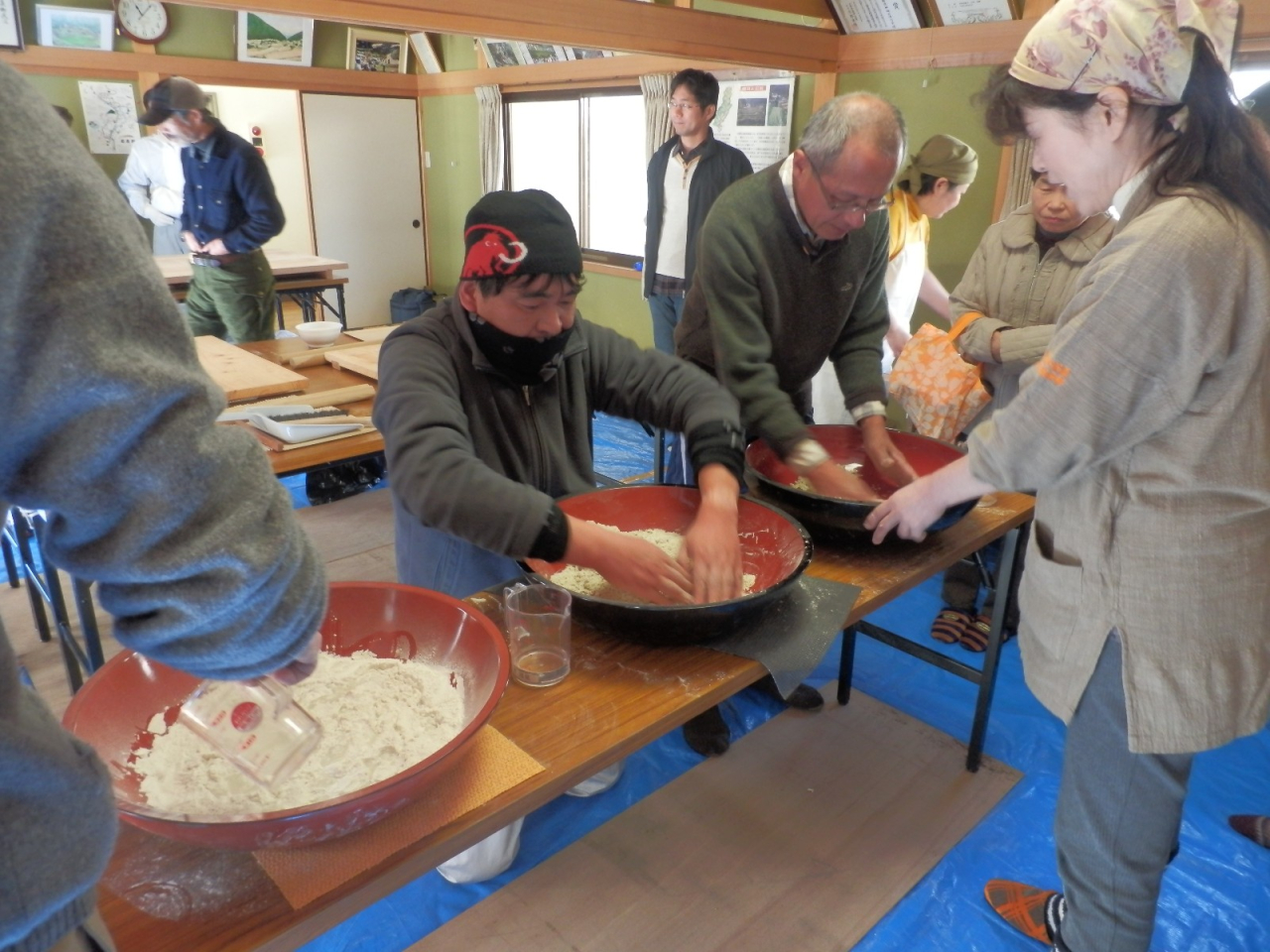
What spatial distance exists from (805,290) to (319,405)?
138 cm

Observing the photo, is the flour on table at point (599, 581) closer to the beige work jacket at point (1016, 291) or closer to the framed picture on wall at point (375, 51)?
the beige work jacket at point (1016, 291)

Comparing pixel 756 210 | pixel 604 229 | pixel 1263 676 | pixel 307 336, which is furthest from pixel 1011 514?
pixel 604 229

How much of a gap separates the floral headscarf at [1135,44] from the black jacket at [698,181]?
3.02 metres

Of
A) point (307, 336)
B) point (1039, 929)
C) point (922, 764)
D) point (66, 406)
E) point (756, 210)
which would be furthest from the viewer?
point (307, 336)

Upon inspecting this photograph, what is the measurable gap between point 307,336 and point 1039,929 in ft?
8.93

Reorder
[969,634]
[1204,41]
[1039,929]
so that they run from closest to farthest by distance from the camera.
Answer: [1204,41], [1039,929], [969,634]

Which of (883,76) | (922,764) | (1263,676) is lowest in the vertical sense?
(922,764)

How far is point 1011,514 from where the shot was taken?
1673 millimetres

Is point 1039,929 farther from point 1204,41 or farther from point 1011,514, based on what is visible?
point 1204,41

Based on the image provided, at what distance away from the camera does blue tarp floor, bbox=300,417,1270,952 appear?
166cm

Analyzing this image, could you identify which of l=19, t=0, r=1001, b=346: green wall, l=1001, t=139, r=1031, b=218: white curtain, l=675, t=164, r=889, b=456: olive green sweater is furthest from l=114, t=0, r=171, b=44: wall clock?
l=675, t=164, r=889, b=456: olive green sweater

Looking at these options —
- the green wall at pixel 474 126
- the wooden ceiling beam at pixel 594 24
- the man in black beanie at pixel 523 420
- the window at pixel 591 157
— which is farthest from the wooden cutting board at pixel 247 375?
the window at pixel 591 157

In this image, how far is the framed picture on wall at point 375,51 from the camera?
21.9 ft

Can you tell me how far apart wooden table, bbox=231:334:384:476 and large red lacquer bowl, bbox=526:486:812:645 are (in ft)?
1.86
